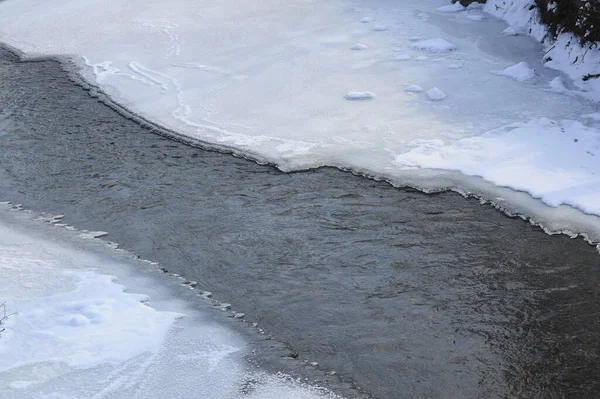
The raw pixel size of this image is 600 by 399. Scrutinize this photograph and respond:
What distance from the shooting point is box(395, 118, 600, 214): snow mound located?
271 inches

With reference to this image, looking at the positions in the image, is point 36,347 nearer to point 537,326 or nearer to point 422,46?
point 537,326

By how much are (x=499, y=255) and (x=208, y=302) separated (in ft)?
8.18

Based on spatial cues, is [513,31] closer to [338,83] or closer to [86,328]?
[338,83]

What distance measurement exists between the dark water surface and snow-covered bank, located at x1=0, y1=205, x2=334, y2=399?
13.6 inches

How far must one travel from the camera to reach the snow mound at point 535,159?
271 inches

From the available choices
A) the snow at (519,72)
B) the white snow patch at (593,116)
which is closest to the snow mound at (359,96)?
the snow at (519,72)

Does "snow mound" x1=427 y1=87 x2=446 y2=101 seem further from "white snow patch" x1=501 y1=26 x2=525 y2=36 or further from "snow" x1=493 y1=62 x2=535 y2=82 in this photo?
"white snow patch" x1=501 y1=26 x2=525 y2=36

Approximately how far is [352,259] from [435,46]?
563 cm

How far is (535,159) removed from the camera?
7.48 metres

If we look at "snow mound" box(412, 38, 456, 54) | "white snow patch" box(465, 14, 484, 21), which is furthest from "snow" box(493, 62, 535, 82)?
"white snow patch" box(465, 14, 484, 21)

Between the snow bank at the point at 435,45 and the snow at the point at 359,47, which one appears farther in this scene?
the snow at the point at 359,47

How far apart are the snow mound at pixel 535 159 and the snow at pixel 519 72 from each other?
138cm

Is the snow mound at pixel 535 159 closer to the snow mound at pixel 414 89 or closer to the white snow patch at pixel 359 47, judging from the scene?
the snow mound at pixel 414 89

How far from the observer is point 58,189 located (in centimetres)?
736
